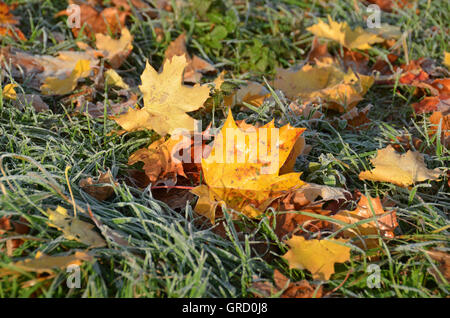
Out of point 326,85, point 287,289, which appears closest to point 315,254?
point 287,289

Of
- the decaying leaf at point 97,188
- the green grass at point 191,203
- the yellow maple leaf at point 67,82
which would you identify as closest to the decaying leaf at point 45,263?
the green grass at point 191,203

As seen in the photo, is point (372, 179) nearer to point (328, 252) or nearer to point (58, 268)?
point (328, 252)

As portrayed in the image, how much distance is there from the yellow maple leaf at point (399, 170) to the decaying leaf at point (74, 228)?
994 mm

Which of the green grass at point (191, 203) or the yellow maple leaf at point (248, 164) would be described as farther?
the yellow maple leaf at point (248, 164)

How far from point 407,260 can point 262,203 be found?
1.66 feet

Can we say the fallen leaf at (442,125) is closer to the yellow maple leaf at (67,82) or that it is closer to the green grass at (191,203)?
the green grass at (191,203)

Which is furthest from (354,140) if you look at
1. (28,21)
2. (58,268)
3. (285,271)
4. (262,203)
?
(28,21)

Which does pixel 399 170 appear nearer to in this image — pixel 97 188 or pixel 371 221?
pixel 371 221

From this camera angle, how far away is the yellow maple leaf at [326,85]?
2225 mm

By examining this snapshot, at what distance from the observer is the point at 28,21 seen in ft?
9.12

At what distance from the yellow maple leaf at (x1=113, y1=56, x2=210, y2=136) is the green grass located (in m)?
0.12

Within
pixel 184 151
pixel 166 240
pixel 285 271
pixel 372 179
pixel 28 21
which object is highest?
pixel 28 21

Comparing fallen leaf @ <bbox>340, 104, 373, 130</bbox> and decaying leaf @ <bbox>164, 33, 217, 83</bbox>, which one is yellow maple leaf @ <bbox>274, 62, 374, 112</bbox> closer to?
fallen leaf @ <bbox>340, 104, 373, 130</bbox>

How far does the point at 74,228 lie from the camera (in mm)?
1366
